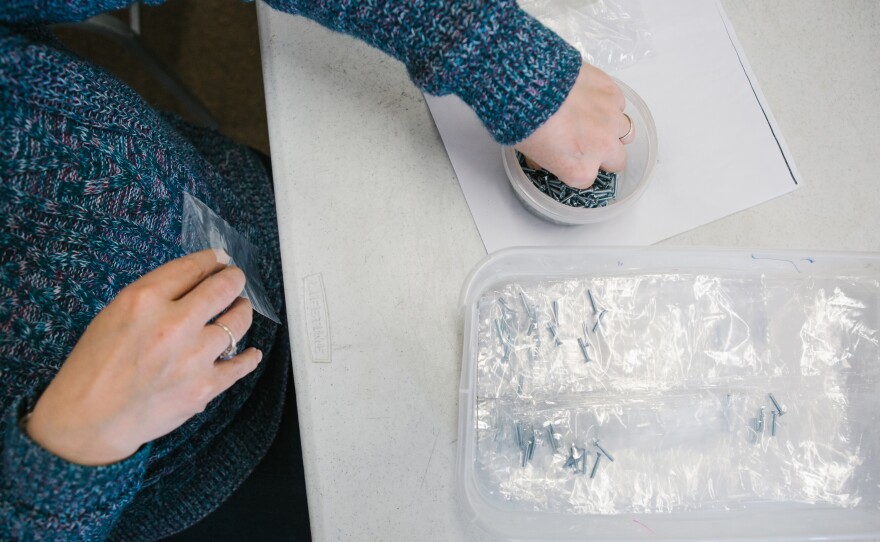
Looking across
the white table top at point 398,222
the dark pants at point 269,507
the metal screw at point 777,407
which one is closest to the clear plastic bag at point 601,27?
the white table top at point 398,222

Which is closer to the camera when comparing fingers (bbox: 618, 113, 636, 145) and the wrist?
the wrist

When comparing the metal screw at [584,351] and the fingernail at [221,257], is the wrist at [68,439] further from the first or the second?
the metal screw at [584,351]

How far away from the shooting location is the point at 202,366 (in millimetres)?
487

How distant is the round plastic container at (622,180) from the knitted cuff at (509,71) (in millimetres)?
70

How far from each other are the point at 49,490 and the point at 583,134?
0.55 m

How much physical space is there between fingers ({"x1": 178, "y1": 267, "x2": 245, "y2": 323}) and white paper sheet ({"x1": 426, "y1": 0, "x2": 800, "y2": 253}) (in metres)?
0.25

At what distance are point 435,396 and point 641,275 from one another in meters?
0.25

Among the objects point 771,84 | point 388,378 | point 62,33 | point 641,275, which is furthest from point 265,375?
point 62,33

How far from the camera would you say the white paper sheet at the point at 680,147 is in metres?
0.64

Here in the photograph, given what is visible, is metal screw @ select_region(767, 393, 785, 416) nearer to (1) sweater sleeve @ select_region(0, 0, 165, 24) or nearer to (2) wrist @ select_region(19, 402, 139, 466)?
(2) wrist @ select_region(19, 402, 139, 466)

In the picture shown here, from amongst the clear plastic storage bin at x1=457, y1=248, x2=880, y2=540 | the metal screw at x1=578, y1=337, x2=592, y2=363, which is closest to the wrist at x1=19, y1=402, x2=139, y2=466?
the clear plastic storage bin at x1=457, y1=248, x2=880, y2=540

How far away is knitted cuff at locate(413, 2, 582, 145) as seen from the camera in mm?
516

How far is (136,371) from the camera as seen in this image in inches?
18.5

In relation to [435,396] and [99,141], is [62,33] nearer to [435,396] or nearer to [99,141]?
[99,141]
